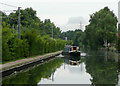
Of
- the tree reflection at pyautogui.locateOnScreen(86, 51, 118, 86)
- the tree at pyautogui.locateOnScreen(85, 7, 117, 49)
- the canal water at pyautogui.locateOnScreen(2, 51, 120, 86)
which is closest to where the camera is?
the tree reflection at pyautogui.locateOnScreen(86, 51, 118, 86)

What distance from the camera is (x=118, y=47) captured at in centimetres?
4869

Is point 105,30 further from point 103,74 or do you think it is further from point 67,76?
point 67,76

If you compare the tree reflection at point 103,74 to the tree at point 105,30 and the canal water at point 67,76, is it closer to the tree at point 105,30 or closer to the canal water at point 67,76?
the canal water at point 67,76

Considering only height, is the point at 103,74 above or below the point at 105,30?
below

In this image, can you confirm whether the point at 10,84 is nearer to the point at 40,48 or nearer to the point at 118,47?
the point at 40,48

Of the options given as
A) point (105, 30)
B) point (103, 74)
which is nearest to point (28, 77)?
point (103, 74)

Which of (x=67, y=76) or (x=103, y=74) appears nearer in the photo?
(x=67, y=76)

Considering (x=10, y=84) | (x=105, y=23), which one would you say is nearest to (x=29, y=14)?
(x=105, y=23)

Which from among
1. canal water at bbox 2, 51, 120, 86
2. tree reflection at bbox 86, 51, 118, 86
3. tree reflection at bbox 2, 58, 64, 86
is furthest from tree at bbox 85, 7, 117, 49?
tree reflection at bbox 2, 58, 64, 86

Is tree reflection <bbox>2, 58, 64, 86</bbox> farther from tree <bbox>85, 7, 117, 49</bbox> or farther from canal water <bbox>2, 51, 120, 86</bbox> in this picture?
tree <bbox>85, 7, 117, 49</bbox>

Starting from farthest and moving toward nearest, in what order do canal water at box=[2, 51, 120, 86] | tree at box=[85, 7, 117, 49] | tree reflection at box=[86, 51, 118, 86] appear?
1. tree at box=[85, 7, 117, 49]
2. canal water at box=[2, 51, 120, 86]
3. tree reflection at box=[86, 51, 118, 86]

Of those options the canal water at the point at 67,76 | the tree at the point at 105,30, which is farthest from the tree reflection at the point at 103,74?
the tree at the point at 105,30

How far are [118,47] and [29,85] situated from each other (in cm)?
4030

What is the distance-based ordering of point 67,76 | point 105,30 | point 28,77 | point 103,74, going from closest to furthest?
1. point 28,77
2. point 67,76
3. point 103,74
4. point 105,30
